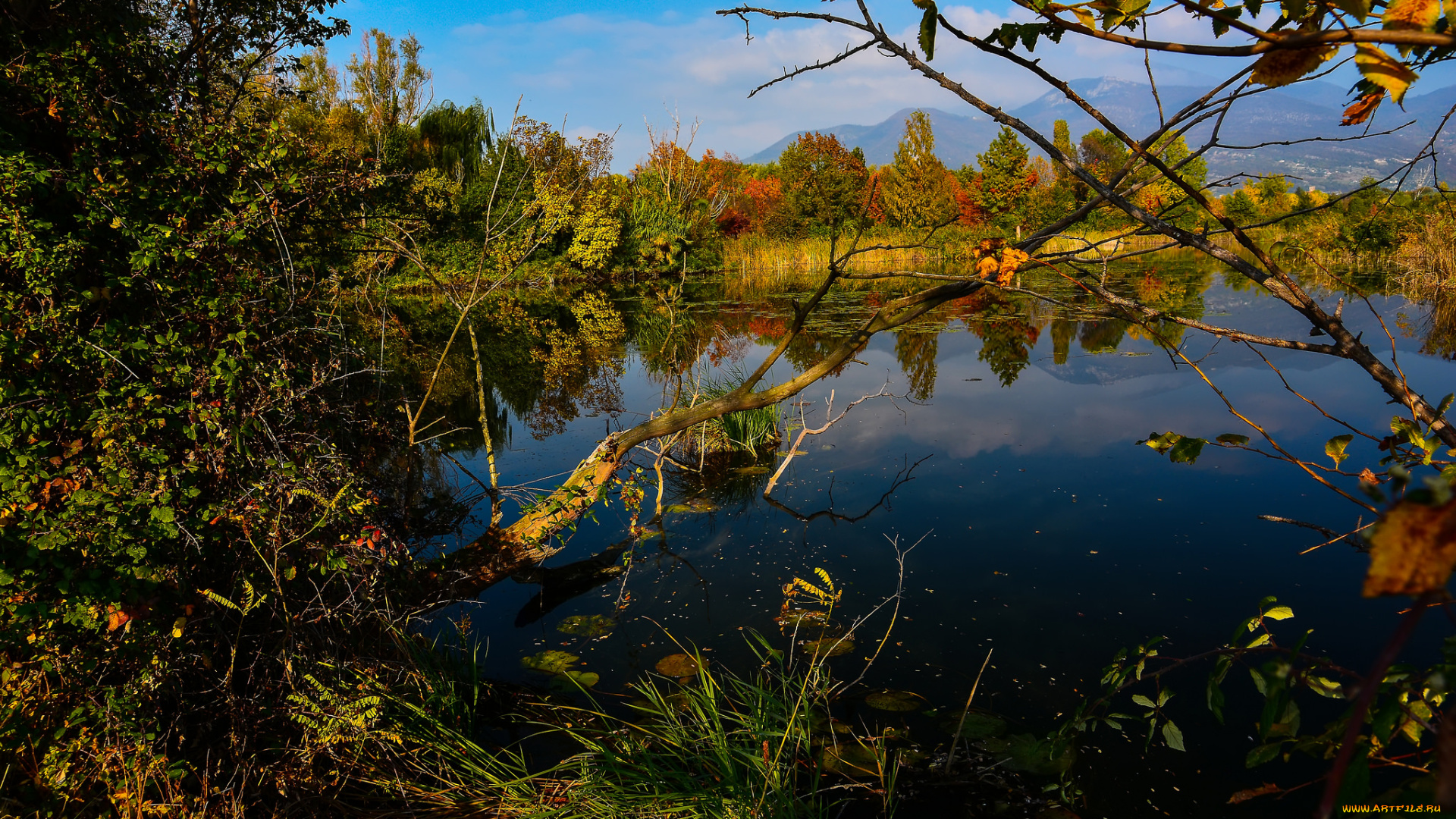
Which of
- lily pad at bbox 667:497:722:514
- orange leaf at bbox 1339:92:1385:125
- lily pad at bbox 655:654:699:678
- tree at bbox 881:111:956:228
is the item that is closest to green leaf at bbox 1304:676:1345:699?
orange leaf at bbox 1339:92:1385:125

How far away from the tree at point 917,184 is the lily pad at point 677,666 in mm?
27792

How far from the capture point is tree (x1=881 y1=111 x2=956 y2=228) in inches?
1154

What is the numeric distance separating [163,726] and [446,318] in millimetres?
14061

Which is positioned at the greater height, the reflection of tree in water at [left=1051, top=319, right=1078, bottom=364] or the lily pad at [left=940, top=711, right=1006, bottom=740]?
the reflection of tree in water at [left=1051, top=319, right=1078, bottom=364]

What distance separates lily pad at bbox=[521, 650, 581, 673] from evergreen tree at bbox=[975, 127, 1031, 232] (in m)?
29.7

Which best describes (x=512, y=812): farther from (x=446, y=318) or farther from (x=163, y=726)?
(x=446, y=318)

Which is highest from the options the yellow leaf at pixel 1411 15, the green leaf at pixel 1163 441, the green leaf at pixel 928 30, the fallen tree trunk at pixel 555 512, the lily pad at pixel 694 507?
the green leaf at pixel 928 30

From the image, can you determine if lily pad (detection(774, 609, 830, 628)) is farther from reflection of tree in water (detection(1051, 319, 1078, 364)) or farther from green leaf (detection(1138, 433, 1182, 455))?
reflection of tree in water (detection(1051, 319, 1078, 364))

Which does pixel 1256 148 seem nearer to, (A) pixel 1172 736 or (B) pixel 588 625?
(A) pixel 1172 736

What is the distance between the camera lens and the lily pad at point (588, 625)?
3.73 m

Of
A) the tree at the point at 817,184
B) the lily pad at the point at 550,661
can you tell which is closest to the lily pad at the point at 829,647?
the lily pad at the point at 550,661

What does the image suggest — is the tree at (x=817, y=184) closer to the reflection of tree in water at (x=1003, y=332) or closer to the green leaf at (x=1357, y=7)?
the reflection of tree in water at (x=1003, y=332)

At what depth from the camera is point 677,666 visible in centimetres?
334

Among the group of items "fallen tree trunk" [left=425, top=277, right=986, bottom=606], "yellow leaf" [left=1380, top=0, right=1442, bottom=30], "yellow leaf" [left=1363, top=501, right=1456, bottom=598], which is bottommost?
"fallen tree trunk" [left=425, top=277, right=986, bottom=606]
